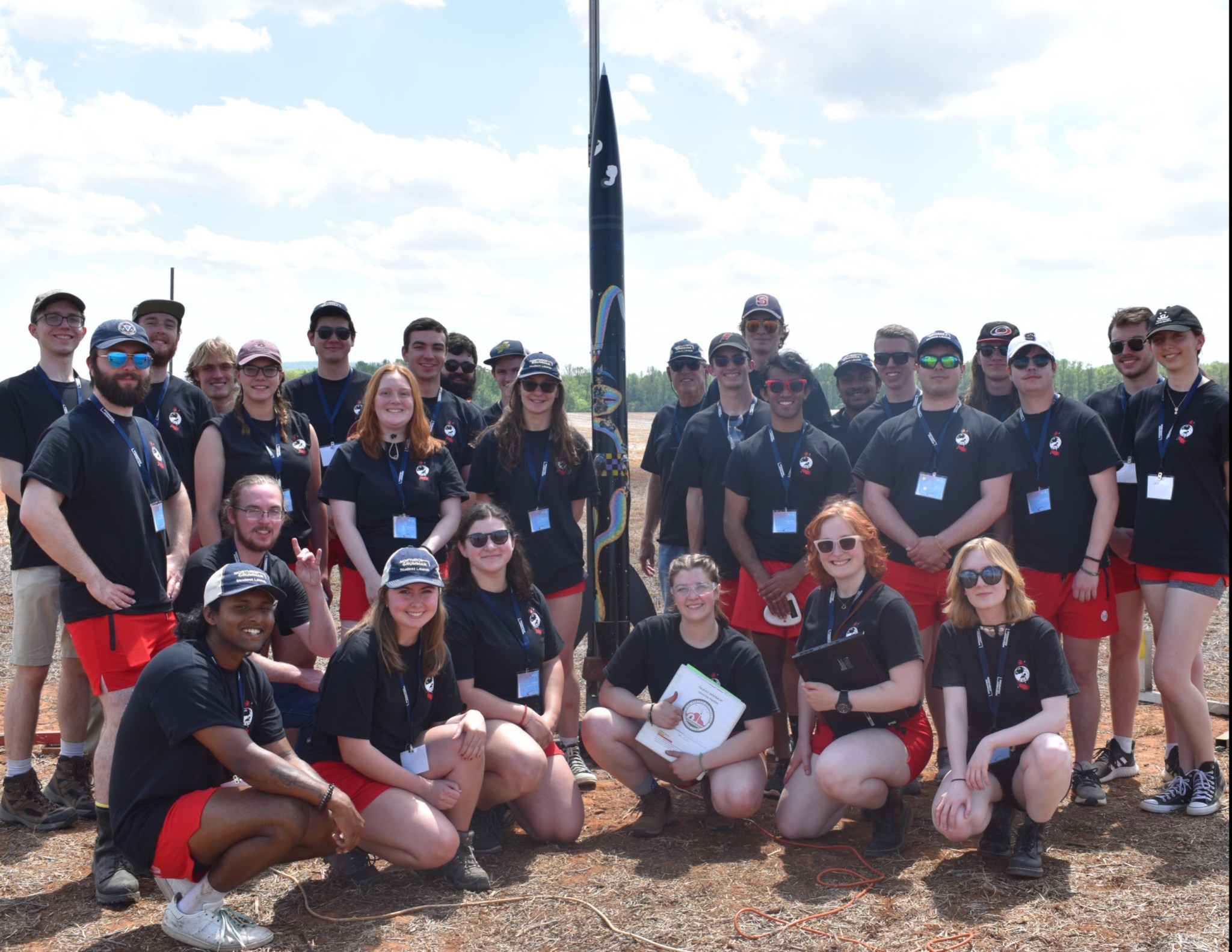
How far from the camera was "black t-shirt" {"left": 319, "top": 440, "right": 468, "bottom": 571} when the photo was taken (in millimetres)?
5336

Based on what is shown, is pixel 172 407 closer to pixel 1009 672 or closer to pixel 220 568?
pixel 220 568

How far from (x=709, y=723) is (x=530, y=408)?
6.55 feet

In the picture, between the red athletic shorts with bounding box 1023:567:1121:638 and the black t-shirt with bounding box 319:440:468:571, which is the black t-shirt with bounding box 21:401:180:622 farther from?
the red athletic shorts with bounding box 1023:567:1121:638

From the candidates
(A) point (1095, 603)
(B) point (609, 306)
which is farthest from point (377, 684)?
(A) point (1095, 603)

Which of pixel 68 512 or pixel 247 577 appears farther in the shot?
pixel 68 512

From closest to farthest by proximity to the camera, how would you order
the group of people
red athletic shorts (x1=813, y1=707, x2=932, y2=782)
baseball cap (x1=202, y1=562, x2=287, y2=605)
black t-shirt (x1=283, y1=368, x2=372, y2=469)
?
baseball cap (x1=202, y1=562, x2=287, y2=605) < the group of people < red athletic shorts (x1=813, y1=707, x2=932, y2=782) < black t-shirt (x1=283, y1=368, x2=372, y2=469)

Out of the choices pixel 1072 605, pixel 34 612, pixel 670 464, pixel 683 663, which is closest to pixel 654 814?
pixel 683 663

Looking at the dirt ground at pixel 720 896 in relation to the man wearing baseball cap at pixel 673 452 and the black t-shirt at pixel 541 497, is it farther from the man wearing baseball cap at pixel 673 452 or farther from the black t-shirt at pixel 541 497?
the man wearing baseball cap at pixel 673 452

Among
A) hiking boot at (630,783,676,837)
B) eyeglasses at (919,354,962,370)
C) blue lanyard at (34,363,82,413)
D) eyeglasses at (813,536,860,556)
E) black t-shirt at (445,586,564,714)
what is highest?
eyeglasses at (919,354,962,370)

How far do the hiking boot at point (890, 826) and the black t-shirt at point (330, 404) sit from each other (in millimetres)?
3647

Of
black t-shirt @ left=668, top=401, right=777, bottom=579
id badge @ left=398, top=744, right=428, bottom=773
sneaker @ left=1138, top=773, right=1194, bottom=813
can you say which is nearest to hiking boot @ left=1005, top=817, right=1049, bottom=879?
sneaker @ left=1138, top=773, right=1194, bottom=813

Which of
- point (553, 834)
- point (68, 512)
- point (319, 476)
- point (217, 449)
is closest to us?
point (68, 512)

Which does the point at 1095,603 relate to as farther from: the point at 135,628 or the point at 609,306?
the point at 135,628

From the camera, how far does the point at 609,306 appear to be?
6.48 meters
